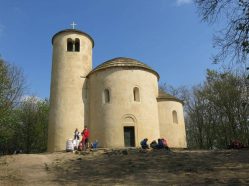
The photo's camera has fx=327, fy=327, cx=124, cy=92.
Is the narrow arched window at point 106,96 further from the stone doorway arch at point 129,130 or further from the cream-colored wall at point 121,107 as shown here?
the stone doorway arch at point 129,130

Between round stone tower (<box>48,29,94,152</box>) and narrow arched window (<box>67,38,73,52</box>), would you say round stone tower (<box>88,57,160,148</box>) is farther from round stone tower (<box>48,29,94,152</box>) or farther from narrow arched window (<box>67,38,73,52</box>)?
narrow arched window (<box>67,38,73,52</box>)

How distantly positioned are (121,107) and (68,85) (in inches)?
229

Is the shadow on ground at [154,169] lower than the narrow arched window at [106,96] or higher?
lower

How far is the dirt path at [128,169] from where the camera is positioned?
1344cm

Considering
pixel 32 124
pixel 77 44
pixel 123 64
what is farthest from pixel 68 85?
pixel 32 124

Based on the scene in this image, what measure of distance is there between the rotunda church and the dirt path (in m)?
6.63

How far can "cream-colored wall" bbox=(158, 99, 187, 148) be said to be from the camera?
3047 cm

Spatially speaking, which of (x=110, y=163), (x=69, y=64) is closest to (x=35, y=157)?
(x=110, y=163)

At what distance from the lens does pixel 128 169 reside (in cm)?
1589

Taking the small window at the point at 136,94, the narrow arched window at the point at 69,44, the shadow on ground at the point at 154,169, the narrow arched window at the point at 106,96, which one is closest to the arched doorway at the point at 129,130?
the small window at the point at 136,94

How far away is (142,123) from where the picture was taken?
2769 centimetres

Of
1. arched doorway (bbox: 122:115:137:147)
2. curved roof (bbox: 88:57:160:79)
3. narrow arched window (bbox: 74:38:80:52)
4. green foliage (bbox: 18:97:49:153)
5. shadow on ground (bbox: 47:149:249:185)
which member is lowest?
shadow on ground (bbox: 47:149:249:185)

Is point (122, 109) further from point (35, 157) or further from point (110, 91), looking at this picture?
point (35, 157)

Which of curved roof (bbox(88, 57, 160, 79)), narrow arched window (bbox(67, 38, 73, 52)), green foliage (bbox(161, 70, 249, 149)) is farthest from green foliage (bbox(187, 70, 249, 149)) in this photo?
narrow arched window (bbox(67, 38, 73, 52))
